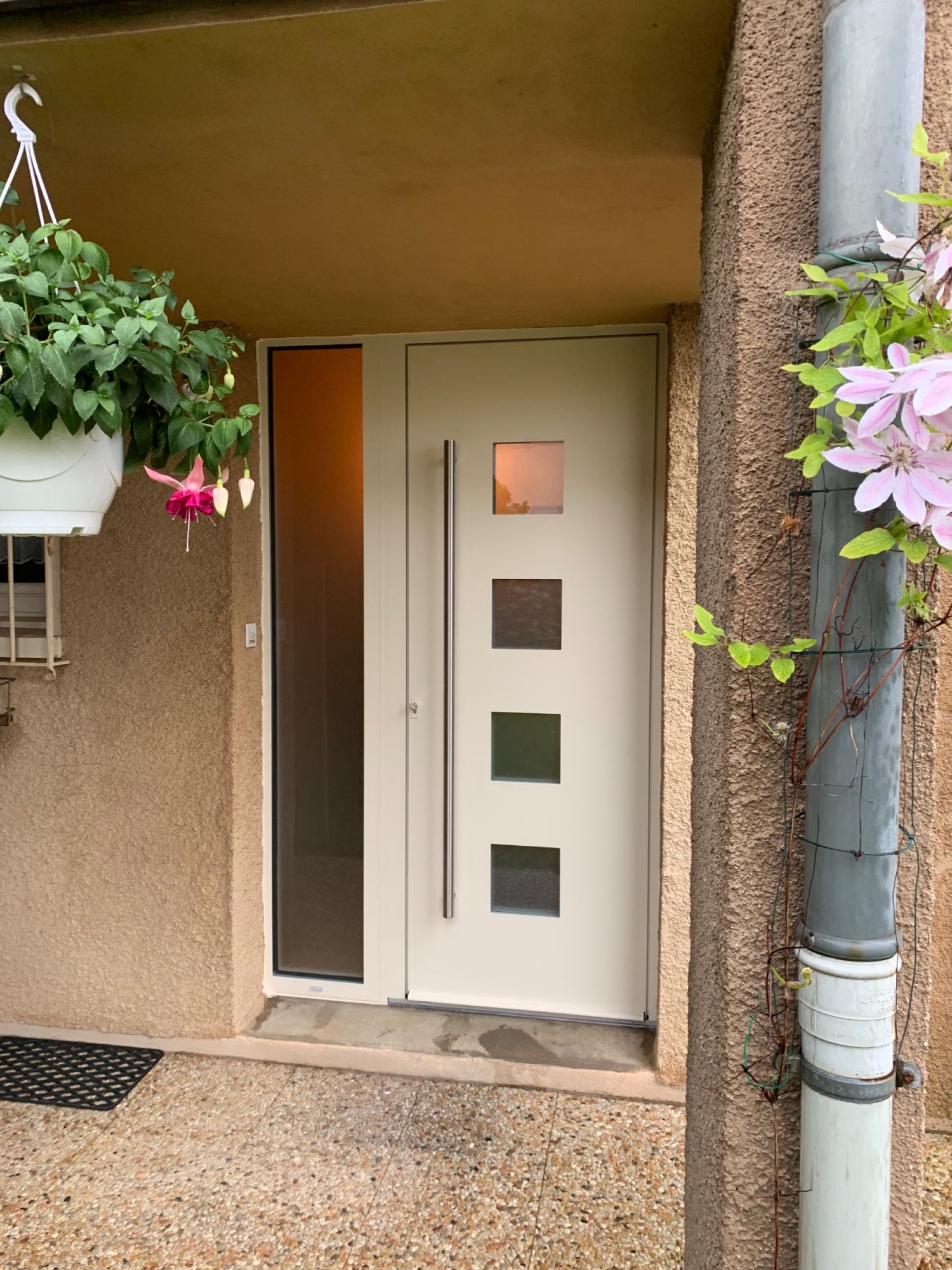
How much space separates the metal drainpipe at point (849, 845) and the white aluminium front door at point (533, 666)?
166 centimetres

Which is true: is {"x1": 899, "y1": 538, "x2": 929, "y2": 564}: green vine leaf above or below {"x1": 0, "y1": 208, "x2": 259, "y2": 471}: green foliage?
below

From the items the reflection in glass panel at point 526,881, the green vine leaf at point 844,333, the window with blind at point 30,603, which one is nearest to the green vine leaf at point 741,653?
the green vine leaf at point 844,333

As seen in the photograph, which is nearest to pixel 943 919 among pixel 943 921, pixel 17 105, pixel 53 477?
pixel 943 921

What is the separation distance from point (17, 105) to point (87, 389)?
2.24 ft

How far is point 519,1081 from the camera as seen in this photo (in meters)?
2.52

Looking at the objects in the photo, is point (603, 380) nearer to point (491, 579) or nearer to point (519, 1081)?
point (491, 579)

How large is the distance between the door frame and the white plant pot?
5.22 feet

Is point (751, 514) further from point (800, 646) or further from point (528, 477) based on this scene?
point (528, 477)

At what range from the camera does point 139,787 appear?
2.72 meters

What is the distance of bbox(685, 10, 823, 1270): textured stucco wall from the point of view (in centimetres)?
110

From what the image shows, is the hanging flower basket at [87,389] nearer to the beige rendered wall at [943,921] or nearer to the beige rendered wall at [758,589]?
the beige rendered wall at [758,589]

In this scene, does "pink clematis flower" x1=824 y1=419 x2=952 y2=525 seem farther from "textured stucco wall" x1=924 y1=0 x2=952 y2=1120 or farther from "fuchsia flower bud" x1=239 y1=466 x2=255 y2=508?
"textured stucco wall" x1=924 y1=0 x2=952 y2=1120

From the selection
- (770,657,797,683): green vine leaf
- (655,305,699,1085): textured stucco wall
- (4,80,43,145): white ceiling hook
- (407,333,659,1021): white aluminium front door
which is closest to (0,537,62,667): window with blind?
(407,333,659,1021): white aluminium front door

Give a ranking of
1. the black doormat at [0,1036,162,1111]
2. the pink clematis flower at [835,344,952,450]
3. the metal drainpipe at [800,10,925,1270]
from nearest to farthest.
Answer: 1. the pink clematis flower at [835,344,952,450]
2. the metal drainpipe at [800,10,925,1270]
3. the black doormat at [0,1036,162,1111]
